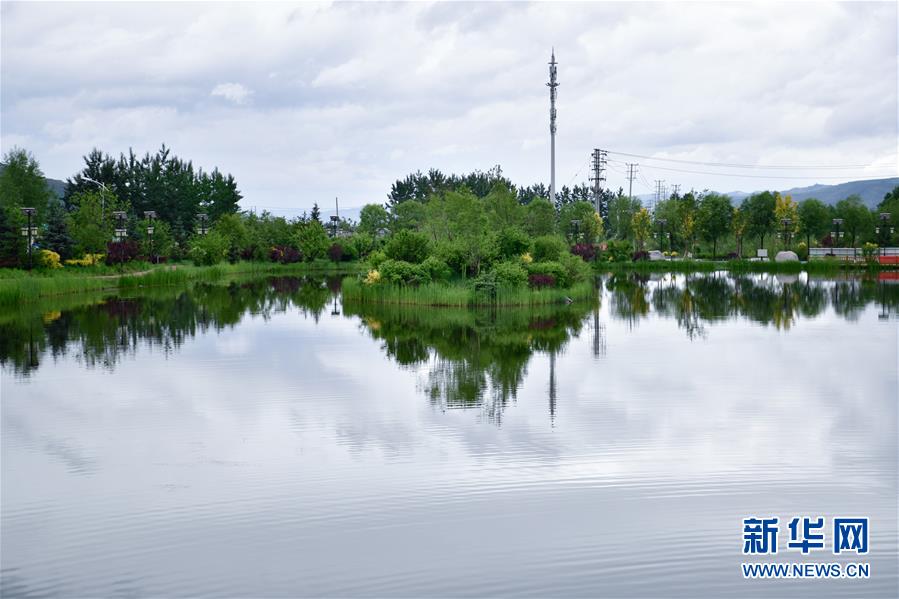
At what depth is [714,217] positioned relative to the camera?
211 ft

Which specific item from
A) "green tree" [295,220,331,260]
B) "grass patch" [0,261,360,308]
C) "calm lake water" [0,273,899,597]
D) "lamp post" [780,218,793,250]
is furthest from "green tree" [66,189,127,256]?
"lamp post" [780,218,793,250]

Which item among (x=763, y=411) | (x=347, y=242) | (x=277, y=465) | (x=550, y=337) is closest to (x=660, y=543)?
(x=277, y=465)

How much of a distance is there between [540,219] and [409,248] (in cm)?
1810

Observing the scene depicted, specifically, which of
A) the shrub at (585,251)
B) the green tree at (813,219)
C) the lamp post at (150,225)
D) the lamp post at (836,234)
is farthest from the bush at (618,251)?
the lamp post at (150,225)

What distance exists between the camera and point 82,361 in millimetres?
15422

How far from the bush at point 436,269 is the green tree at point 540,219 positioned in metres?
17.1

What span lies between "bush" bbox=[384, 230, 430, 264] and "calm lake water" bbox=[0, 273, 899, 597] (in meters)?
12.3

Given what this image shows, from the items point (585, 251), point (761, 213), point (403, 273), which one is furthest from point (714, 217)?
point (403, 273)

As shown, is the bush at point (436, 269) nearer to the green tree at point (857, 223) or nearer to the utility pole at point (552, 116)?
the utility pole at point (552, 116)

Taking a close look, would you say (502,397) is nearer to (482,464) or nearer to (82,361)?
(482,464)

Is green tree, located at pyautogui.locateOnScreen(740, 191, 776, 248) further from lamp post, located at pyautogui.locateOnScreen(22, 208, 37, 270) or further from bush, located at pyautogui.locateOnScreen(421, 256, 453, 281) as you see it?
lamp post, located at pyautogui.locateOnScreen(22, 208, 37, 270)

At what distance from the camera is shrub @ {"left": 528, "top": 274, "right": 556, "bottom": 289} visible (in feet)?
93.5

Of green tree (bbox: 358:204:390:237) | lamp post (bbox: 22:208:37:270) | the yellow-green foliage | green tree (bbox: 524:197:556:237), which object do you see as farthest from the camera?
green tree (bbox: 358:204:390:237)

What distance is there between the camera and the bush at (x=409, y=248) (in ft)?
98.0
